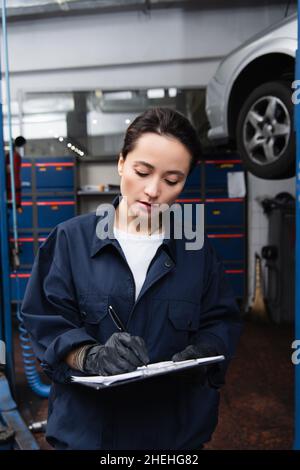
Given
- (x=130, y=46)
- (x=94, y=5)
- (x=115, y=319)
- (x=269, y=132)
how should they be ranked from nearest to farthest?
1. (x=115, y=319)
2. (x=269, y=132)
3. (x=94, y=5)
4. (x=130, y=46)

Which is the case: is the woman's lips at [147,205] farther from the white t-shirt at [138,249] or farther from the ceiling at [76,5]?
the ceiling at [76,5]

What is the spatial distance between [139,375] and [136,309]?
0.49 ft

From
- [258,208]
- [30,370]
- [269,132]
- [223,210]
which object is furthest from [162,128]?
[258,208]

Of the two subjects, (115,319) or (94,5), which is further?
(94,5)

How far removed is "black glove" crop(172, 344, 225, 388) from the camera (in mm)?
776

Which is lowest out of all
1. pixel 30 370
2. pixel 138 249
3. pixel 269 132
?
→ pixel 30 370

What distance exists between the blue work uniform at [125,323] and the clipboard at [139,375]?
66 millimetres

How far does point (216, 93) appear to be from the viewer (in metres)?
2.58

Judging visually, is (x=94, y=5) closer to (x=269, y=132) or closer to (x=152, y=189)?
(x=269, y=132)

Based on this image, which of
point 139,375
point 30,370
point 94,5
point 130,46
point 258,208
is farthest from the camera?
point 258,208

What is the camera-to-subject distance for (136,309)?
2.61 ft

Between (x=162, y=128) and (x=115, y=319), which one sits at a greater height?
(x=162, y=128)
